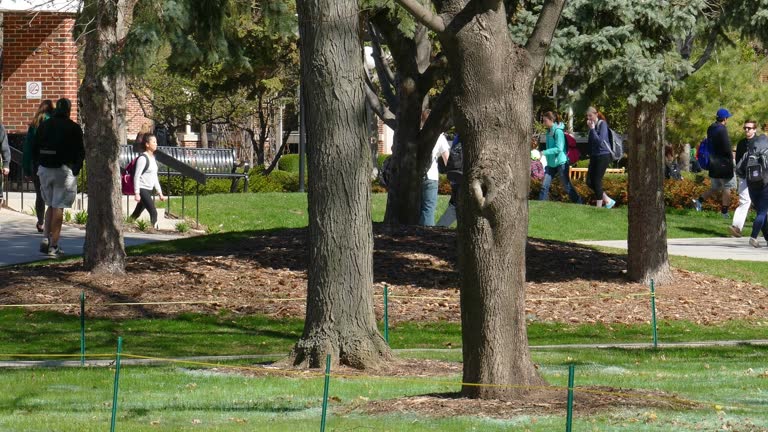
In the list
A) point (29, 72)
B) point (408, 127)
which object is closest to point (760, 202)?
point (408, 127)

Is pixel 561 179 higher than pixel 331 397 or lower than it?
higher

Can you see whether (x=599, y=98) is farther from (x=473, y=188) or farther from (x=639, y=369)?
(x=473, y=188)

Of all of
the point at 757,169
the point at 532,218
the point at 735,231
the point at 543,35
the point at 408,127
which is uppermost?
the point at 543,35

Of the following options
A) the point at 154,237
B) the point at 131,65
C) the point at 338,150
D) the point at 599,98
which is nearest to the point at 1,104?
the point at 154,237

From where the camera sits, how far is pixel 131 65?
13.4 meters

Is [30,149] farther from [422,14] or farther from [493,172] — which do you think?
[493,172]

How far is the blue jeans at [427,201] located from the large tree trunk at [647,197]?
3696 mm

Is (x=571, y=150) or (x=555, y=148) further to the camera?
(x=571, y=150)

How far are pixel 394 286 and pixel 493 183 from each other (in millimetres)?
6500

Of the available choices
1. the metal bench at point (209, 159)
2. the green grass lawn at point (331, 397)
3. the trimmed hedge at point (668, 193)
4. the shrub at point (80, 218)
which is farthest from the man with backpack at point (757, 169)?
the metal bench at point (209, 159)

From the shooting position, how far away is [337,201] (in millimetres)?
10141

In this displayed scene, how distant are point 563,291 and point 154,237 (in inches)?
301

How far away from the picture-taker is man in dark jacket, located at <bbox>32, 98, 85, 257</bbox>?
16.1 meters

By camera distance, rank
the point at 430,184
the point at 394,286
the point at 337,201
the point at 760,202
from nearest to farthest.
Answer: the point at 337,201 → the point at 394,286 → the point at 430,184 → the point at 760,202
